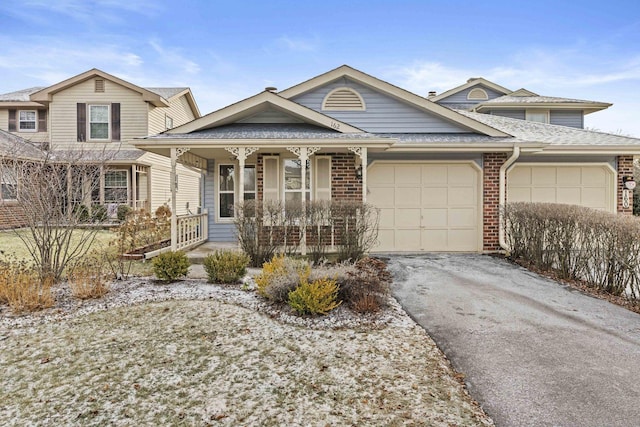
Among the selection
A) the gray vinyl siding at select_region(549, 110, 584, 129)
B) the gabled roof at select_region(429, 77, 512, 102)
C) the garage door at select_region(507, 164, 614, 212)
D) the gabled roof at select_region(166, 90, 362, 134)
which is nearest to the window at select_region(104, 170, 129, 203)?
the gabled roof at select_region(166, 90, 362, 134)

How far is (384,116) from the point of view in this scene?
1067 centimetres

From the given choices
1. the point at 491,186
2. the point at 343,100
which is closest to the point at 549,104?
the point at 491,186

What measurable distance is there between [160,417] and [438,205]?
8.49m

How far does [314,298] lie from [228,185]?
747 cm

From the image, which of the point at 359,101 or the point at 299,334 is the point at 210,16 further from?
the point at 299,334

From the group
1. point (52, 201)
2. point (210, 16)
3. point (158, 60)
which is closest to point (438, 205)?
point (52, 201)

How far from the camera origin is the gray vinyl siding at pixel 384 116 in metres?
10.7

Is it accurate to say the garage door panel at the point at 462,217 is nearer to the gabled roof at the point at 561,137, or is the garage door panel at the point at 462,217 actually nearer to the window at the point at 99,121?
the gabled roof at the point at 561,137

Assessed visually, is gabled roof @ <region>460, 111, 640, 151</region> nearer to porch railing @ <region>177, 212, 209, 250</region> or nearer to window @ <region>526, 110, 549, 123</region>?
window @ <region>526, 110, 549, 123</region>

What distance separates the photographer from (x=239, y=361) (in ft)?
12.4

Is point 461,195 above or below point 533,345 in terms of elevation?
above

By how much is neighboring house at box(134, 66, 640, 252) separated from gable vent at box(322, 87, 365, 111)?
0.03 m

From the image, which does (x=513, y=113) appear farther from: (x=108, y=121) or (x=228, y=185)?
(x=108, y=121)

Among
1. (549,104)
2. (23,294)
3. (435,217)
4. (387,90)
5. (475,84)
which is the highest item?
(475,84)
